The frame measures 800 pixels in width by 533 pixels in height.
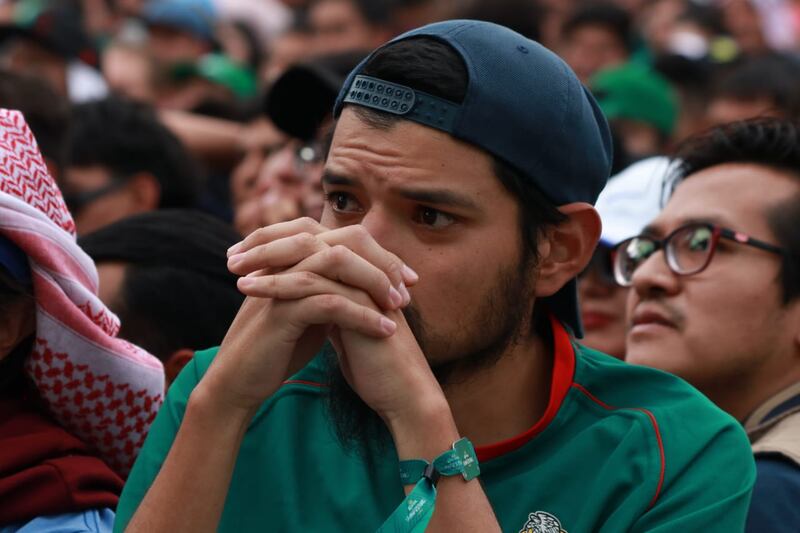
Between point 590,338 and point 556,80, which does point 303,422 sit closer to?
point 556,80

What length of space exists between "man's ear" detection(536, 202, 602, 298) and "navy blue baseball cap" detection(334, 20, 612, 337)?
6 cm

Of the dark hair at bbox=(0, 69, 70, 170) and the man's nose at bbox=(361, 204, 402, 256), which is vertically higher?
the man's nose at bbox=(361, 204, 402, 256)

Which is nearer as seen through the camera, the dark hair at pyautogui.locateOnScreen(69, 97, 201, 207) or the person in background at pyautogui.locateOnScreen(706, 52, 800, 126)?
the dark hair at pyautogui.locateOnScreen(69, 97, 201, 207)

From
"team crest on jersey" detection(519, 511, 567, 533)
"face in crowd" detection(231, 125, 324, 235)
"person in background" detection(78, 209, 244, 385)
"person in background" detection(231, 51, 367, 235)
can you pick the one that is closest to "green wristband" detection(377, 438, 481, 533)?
"team crest on jersey" detection(519, 511, 567, 533)

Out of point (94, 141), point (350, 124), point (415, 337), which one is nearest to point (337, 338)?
point (415, 337)

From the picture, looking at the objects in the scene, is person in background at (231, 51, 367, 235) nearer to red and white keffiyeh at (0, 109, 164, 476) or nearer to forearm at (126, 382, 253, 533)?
red and white keffiyeh at (0, 109, 164, 476)

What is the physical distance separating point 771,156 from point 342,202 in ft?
5.82

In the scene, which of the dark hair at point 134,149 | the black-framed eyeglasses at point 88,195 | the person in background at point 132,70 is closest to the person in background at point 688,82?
the person in background at point 132,70

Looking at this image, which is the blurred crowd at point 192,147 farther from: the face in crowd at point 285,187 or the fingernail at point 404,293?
the fingernail at point 404,293

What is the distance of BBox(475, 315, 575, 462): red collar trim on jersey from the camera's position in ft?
8.71

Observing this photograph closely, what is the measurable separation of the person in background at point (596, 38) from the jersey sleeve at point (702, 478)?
6878 millimetres

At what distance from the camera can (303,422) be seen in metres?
2.73

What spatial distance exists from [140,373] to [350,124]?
820 millimetres

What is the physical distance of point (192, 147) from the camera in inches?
293
